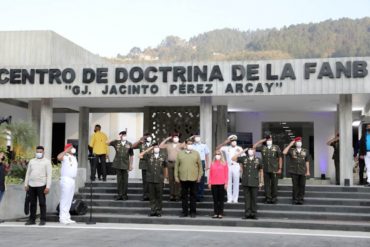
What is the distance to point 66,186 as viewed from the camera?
486 inches

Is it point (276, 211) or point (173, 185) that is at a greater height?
point (173, 185)

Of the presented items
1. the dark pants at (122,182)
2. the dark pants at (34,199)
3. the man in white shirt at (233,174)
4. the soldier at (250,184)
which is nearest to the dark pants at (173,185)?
the dark pants at (122,182)

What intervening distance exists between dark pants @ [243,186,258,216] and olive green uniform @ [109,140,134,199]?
128 inches

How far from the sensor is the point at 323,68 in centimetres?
1514

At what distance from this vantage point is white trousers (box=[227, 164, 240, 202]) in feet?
43.7

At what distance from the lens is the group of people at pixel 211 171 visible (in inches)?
486

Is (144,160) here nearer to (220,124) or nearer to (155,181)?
(155,181)

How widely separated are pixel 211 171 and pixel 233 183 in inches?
48.9

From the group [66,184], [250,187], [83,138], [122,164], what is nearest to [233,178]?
[250,187]

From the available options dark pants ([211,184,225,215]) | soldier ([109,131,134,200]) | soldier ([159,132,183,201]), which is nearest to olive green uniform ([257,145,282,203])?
dark pants ([211,184,225,215])

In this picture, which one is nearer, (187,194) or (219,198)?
(219,198)

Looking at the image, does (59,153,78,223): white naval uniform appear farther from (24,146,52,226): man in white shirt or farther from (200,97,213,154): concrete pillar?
(200,97,213,154): concrete pillar

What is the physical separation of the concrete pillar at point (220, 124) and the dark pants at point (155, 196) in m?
7.14

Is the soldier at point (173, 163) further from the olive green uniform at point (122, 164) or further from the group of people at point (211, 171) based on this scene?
the olive green uniform at point (122, 164)
